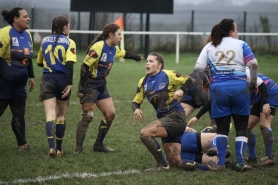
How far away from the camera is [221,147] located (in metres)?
6.47

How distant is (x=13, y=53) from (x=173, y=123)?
2611 millimetres

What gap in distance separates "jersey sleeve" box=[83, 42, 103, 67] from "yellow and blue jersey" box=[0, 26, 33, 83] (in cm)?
90

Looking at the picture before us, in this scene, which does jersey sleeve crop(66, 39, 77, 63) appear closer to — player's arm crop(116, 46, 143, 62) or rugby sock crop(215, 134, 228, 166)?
player's arm crop(116, 46, 143, 62)

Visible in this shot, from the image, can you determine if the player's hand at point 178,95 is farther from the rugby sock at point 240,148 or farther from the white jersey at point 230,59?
the rugby sock at point 240,148

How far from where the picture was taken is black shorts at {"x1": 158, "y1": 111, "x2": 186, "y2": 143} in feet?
21.3

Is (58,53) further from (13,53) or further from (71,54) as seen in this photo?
(13,53)

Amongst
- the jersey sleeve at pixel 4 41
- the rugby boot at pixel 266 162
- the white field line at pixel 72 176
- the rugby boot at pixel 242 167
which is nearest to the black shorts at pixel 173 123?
the white field line at pixel 72 176

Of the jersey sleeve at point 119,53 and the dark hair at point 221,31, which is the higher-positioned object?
the dark hair at point 221,31

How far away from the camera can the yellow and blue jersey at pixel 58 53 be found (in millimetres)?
7258

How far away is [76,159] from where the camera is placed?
7.18m

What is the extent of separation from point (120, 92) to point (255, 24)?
21.5 m

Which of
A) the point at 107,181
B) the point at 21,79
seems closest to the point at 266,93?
the point at 107,181

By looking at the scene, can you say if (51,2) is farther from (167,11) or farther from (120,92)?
(120,92)

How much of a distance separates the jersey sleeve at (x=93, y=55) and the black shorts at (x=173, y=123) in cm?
151
